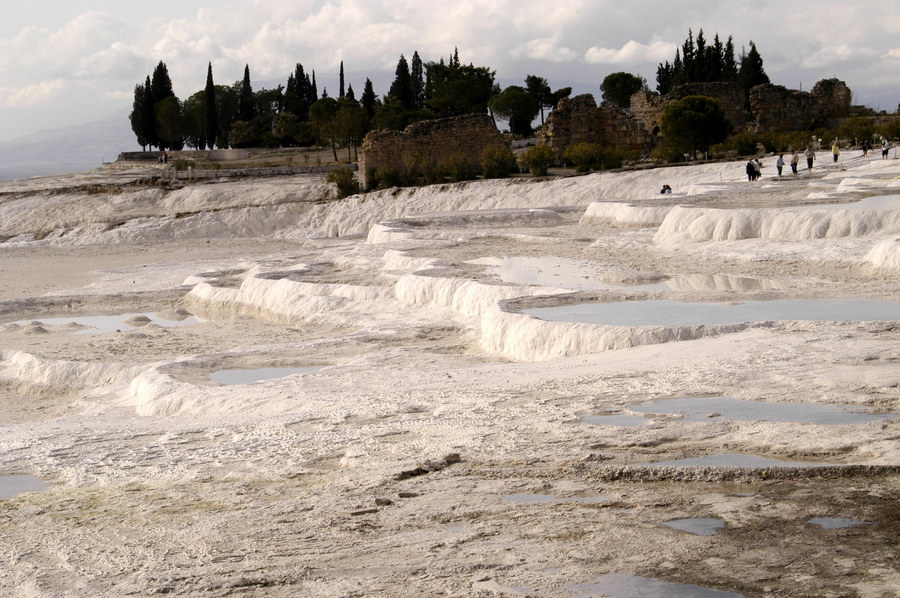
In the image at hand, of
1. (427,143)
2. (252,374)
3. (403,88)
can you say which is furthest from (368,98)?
(252,374)

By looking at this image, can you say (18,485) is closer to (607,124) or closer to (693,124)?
(693,124)

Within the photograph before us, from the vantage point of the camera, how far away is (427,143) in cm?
3092

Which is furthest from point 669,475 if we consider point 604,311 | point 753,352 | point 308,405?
point 604,311

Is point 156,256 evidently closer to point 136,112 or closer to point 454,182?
point 454,182

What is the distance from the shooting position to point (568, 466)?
16.7 ft

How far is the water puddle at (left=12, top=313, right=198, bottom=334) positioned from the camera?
1291 centimetres

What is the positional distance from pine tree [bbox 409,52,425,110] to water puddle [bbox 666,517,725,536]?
48474 millimetres

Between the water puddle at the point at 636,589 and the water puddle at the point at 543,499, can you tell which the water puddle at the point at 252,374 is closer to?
the water puddle at the point at 543,499

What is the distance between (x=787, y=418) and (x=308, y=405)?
135 inches

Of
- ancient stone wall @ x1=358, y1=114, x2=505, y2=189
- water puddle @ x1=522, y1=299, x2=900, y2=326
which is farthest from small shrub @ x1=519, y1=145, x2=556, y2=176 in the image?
water puddle @ x1=522, y1=299, x2=900, y2=326

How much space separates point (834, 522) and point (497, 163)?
2482cm

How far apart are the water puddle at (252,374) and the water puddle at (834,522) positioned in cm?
543

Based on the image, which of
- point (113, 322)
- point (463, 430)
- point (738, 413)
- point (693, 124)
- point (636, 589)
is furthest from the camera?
point (693, 124)

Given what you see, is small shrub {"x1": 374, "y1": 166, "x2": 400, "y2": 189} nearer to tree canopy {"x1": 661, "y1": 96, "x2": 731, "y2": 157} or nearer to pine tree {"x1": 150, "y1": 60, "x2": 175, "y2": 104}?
tree canopy {"x1": 661, "y1": 96, "x2": 731, "y2": 157}
